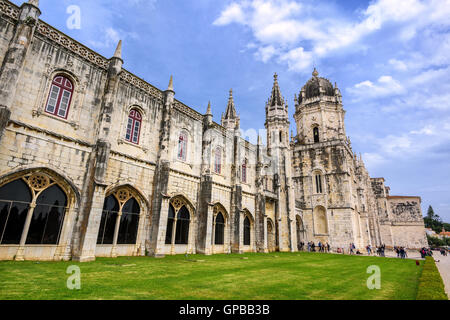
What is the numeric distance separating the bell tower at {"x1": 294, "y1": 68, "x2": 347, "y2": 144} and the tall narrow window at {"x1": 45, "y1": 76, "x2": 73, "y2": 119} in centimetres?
3420

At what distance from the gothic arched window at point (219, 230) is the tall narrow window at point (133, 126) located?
983 cm

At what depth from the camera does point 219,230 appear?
2102 centimetres

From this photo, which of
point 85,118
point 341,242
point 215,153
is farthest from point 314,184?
point 85,118

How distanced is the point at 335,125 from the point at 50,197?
38.2 m

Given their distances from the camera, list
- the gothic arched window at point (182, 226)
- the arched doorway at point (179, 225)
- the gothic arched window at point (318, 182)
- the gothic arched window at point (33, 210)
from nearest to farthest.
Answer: the gothic arched window at point (33, 210) < the arched doorway at point (179, 225) < the gothic arched window at point (182, 226) < the gothic arched window at point (318, 182)

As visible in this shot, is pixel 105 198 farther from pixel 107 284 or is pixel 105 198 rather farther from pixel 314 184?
pixel 314 184

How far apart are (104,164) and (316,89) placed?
38.3 metres

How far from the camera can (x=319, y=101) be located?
130ft

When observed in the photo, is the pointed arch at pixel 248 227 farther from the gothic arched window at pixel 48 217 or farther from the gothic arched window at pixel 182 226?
the gothic arched window at pixel 48 217

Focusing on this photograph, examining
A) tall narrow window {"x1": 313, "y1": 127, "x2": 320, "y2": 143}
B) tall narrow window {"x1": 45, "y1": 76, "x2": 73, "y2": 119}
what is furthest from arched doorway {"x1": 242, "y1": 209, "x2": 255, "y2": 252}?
tall narrow window {"x1": 313, "y1": 127, "x2": 320, "y2": 143}

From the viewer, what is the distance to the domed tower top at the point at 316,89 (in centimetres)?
4053

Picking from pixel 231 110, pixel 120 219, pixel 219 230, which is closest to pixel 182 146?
pixel 120 219

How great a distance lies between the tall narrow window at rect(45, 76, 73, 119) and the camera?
12.3 m

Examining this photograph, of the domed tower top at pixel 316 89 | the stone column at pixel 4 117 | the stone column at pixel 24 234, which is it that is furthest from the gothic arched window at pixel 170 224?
the domed tower top at pixel 316 89
